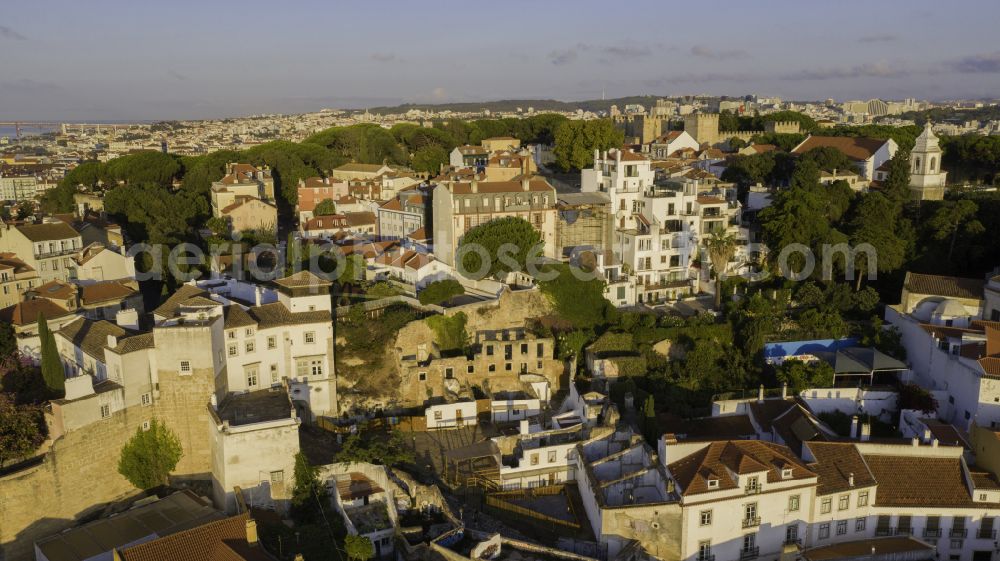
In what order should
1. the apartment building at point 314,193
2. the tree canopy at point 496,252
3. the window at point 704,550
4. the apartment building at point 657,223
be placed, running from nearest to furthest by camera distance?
the window at point 704,550, the tree canopy at point 496,252, the apartment building at point 657,223, the apartment building at point 314,193

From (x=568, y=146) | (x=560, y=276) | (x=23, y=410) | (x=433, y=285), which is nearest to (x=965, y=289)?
(x=560, y=276)

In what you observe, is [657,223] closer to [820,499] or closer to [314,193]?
[820,499]

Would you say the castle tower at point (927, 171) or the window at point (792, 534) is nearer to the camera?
the window at point (792, 534)

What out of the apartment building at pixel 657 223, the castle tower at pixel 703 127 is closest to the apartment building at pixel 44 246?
the apartment building at pixel 657 223

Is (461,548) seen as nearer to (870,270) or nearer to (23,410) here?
(23,410)

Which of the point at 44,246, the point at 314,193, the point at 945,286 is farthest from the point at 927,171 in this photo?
the point at 44,246

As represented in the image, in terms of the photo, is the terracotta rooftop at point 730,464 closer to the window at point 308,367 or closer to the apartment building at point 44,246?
the window at point 308,367
